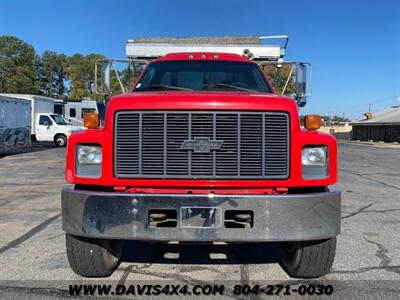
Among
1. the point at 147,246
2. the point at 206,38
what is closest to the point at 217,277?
the point at 147,246

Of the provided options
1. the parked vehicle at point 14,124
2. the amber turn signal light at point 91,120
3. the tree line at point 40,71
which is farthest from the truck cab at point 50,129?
the tree line at point 40,71

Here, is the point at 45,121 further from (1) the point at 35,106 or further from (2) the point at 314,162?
(2) the point at 314,162

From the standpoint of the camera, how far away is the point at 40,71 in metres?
82.1

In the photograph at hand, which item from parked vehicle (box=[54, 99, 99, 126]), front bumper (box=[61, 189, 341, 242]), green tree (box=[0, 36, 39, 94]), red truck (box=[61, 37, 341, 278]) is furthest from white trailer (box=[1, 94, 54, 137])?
green tree (box=[0, 36, 39, 94])

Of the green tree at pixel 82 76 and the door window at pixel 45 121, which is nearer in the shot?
the door window at pixel 45 121

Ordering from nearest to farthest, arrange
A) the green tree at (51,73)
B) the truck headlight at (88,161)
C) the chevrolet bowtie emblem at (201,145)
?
1. the chevrolet bowtie emblem at (201,145)
2. the truck headlight at (88,161)
3. the green tree at (51,73)

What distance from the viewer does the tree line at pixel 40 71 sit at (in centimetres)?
7075

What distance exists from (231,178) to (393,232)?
3654 millimetres

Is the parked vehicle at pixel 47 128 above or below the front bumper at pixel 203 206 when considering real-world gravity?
above

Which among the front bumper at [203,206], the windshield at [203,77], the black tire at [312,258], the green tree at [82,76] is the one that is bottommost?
the black tire at [312,258]

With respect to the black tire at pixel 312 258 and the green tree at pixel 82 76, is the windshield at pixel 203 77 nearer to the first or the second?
the black tire at pixel 312 258

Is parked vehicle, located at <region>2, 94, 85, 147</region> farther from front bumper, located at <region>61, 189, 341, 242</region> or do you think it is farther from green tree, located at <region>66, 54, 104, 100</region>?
green tree, located at <region>66, 54, 104, 100</region>

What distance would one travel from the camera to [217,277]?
466cm

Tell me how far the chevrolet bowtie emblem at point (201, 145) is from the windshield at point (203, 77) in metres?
1.38
